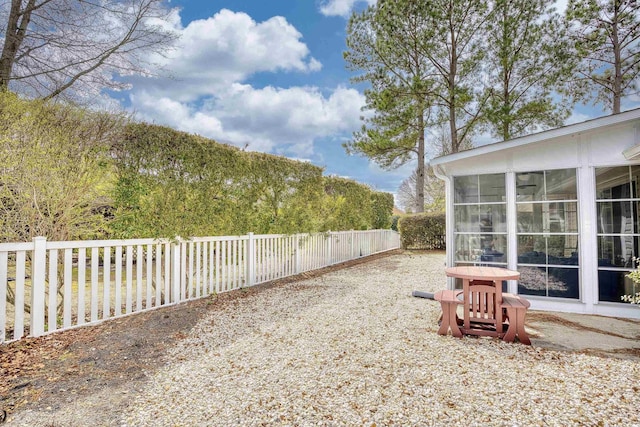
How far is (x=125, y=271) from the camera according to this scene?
622 centimetres

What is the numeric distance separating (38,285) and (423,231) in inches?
544

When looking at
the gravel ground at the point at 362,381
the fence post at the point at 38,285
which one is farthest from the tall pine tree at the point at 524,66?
the fence post at the point at 38,285

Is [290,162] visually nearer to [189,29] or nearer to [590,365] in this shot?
[189,29]

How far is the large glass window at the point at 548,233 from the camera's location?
4.79 metres

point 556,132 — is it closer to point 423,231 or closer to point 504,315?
point 504,315

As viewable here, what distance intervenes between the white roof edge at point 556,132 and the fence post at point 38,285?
17.9ft

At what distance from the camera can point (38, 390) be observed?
2523mm

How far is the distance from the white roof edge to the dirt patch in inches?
186

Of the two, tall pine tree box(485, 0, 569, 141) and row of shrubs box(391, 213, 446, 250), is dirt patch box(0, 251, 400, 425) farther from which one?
tall pine tree box(485, 0, 569, 141)

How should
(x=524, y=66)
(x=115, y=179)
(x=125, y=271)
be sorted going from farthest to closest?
(x=524, y=66) → (x=125, y=271) → (x=115, y=179)

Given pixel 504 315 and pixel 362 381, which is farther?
pixel 504 315

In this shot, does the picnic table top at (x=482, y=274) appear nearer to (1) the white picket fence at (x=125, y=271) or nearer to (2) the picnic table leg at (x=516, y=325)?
(2) the picnic table leg at (x=516, y=325)

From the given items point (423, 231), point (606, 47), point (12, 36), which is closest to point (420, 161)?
point (423, 231)

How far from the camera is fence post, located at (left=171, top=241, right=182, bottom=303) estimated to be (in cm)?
504
